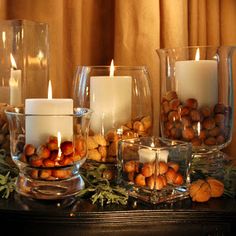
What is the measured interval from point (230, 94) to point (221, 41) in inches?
21.2

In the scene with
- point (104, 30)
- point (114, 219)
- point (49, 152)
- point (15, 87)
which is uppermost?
point (104, 30)

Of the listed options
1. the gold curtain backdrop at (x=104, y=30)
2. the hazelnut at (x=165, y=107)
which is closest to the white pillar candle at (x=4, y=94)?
the gold curtain backdrop at (x=104, y=30)

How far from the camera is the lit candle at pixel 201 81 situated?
832 millimetres

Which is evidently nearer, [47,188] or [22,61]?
[47,188]

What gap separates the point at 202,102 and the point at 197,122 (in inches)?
1.8

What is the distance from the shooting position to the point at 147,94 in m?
0.87

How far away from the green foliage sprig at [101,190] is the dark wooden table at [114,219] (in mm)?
19

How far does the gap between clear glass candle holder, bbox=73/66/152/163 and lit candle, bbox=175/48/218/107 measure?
83 millimetres

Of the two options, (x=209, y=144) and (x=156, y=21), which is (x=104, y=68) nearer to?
(x=209, y=144)

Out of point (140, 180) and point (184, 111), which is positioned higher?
point (184, 111)

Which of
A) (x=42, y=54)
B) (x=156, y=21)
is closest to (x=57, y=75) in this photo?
(x=42, y=54)

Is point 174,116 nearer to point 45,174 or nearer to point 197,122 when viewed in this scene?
point 197,122

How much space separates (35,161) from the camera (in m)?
0.68

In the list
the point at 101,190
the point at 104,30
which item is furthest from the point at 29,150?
the point at 104,30
